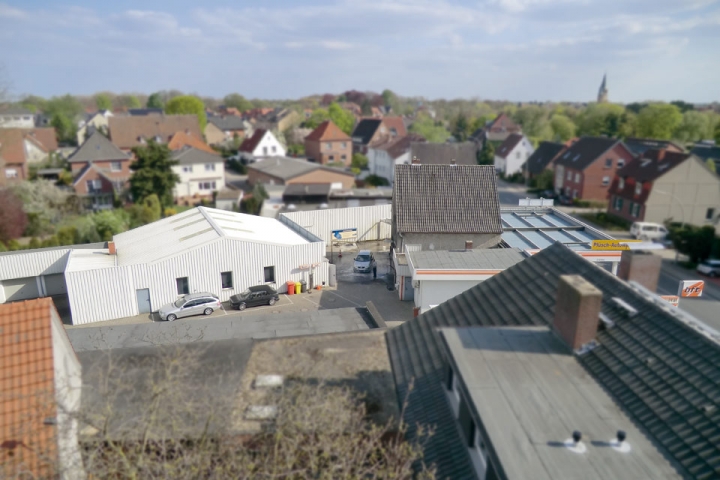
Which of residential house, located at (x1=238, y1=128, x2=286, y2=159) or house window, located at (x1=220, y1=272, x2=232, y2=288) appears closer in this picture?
house window, located at (x1=220, y1=272, x2=232, y2=288)

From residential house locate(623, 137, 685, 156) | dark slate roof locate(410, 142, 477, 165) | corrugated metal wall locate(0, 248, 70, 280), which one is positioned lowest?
corrugated metal wall locate(0, 248, 70, 280)

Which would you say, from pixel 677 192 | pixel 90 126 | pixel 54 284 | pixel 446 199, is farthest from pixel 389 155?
pixel 90 126

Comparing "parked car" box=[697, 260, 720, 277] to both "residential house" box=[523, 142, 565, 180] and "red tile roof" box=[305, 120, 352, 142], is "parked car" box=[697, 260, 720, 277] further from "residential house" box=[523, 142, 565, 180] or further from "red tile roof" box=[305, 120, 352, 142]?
"red tile roof" box=[305, 120, 352, 142]

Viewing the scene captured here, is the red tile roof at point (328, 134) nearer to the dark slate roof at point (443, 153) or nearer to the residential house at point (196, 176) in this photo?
the dark slate roof at point (443, 153)

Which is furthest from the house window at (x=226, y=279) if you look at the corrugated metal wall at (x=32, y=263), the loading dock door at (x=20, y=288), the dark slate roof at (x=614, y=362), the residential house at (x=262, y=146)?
the residential house at (x=262, y=146)

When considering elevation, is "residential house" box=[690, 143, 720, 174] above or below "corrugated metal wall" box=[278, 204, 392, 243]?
above

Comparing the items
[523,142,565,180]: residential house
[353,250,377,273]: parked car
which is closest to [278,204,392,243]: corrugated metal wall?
[353,250,377,273]: parked car

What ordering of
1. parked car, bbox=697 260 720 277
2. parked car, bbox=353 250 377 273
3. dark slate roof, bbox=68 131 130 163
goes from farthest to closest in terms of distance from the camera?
dark slate roof, bbox=68 131 130 163, parked car, bbox=697 260 720 277, parked car, bbox=353 250 377 273
